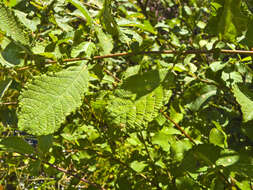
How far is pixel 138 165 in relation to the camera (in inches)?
44.0

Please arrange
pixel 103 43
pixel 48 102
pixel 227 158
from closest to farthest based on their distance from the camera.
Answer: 1. pixel 48 102
2. pixel 103 43
3. pixel 227 158

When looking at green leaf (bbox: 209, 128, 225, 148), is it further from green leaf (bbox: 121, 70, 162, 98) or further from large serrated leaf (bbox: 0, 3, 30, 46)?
large serrated leaf (bbox: 0, 3, 30, 46)

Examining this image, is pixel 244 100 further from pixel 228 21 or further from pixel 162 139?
pixel 162 139

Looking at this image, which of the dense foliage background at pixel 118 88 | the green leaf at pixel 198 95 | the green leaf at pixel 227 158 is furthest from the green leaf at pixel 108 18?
the green leaf at pixel 198 95

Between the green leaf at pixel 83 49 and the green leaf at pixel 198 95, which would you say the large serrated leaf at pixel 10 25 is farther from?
the green leaf at pixel 198 95

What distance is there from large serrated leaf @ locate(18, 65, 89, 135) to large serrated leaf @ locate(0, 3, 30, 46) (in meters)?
0.13

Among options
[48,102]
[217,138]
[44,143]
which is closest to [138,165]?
[217,138]

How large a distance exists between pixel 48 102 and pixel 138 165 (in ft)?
2.47

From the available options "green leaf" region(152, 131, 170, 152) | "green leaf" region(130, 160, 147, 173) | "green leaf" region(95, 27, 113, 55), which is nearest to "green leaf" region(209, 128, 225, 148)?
"green leaf" region(152, 131, 170, 152)

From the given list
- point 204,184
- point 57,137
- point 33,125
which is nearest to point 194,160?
point 204,184

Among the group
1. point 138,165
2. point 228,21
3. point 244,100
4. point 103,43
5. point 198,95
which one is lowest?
point 138,165

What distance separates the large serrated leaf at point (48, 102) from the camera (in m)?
0.44

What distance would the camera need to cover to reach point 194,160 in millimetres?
834

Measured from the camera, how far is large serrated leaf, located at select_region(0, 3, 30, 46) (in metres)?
0.52
